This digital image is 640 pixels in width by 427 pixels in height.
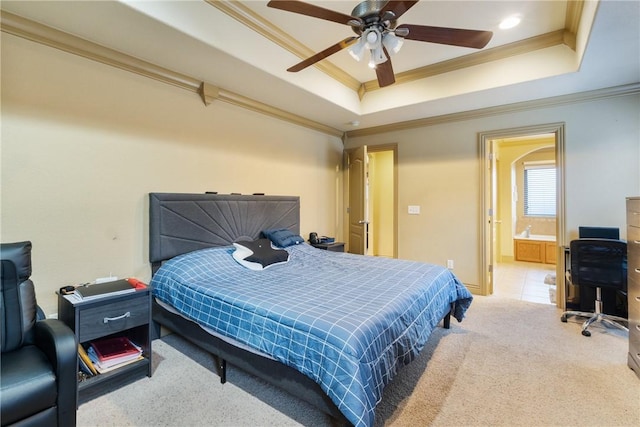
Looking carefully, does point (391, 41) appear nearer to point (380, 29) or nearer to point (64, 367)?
point (380, 29)

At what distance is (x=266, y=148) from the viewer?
391 cm

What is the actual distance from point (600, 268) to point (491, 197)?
5.17ft

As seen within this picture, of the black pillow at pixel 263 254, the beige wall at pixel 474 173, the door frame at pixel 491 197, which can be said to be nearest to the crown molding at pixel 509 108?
the beige wall at pixel 474 173

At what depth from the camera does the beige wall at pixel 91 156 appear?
2072 mm

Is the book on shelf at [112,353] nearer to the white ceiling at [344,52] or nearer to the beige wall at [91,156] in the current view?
the beige wall at [91,156]

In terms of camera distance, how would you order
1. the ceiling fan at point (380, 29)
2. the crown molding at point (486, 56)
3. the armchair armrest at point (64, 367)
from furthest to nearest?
the crown molding at point (486, 56), the ceiling fan at point (380, 29), the armchair armrest at point (64, 367)

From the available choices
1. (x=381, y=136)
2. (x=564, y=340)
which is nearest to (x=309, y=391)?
(x=564, y=340)

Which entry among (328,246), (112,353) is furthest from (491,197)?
(112,353)

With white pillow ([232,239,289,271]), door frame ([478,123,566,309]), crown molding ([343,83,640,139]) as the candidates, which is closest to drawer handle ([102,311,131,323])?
white pillow ([232,239,289,271])

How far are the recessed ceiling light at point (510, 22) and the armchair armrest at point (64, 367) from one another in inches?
158

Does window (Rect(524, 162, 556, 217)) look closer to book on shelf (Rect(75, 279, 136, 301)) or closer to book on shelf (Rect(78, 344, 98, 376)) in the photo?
book on shelf (Rect(75, 279, 136, 301))

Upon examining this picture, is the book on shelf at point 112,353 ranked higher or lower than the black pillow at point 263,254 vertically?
lower

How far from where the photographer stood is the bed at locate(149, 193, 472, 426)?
1.47 meters

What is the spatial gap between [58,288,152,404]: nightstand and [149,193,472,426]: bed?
9.7 inches
